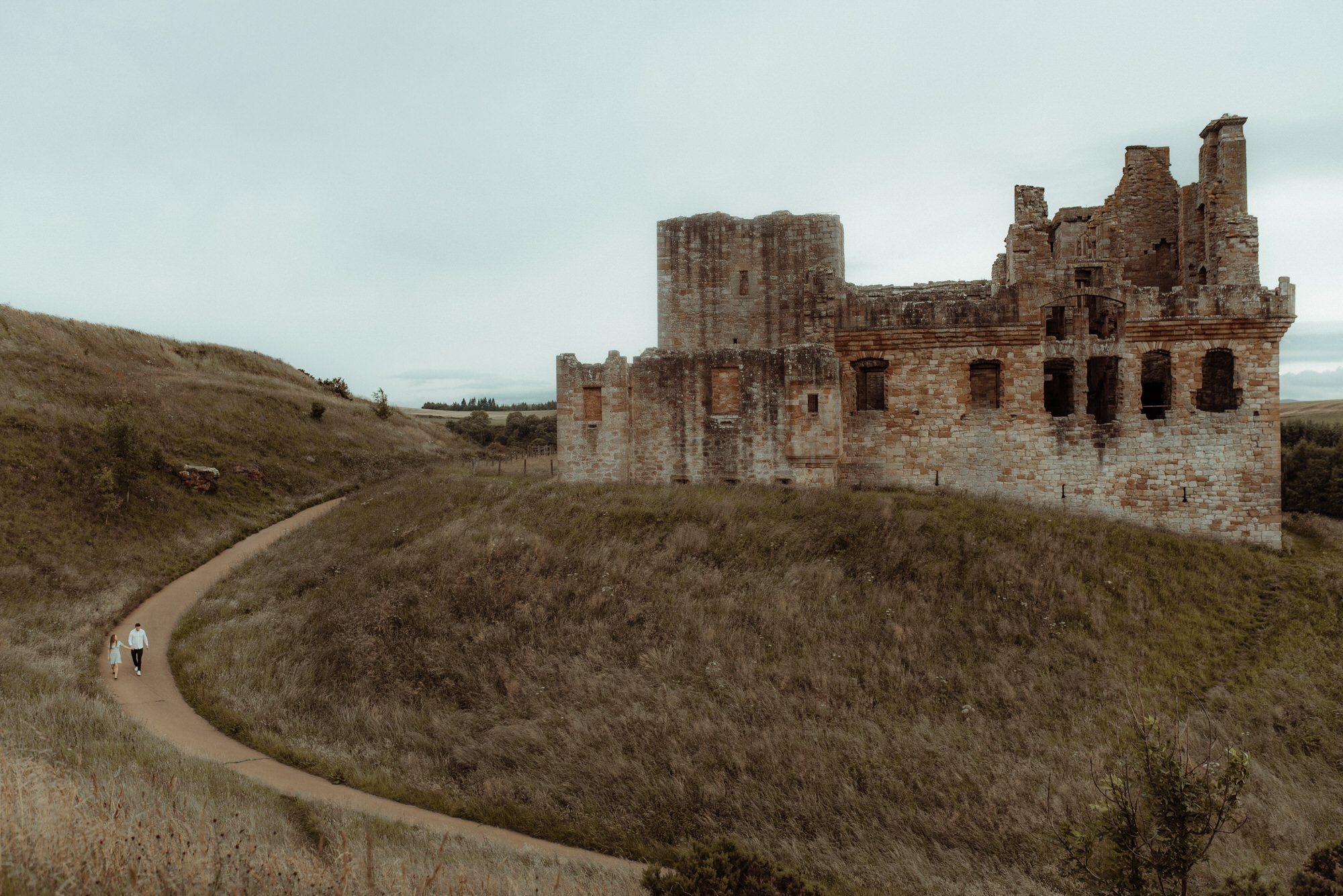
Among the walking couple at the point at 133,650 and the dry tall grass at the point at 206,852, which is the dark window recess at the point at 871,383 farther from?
the walking couple at the point at 133,650

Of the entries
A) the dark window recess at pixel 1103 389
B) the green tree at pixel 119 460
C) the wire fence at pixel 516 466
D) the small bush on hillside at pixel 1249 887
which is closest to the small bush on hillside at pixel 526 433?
the wire fence at pixel 516 466

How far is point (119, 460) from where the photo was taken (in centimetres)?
2141

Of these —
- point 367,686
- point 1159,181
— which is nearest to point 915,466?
point 1159,181

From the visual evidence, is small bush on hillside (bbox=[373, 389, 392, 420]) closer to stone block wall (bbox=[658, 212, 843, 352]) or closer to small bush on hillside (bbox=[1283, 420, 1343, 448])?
stone block wall (bbox=[658, 212, 843, 352])

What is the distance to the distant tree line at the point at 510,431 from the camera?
156 feet

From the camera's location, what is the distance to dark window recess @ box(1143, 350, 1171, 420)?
18.5 meters

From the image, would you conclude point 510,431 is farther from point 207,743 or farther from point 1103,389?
point 207,743

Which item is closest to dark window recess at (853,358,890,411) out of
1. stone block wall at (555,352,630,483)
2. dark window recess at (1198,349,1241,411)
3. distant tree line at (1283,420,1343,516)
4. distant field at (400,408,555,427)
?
stone block wall at (555,352,630,483)

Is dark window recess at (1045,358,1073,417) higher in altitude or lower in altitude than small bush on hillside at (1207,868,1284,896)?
higher

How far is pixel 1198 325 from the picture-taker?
1808cm

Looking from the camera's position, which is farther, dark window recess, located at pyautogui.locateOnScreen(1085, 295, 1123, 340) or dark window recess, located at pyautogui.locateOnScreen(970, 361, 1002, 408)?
dark window recess, located at pyautogui.locateOnScreen(970, 361, 1002, 408)

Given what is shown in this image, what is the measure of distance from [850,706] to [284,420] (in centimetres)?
3057

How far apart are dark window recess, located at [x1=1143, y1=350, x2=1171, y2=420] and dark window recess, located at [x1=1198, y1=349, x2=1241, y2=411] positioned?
0.89m

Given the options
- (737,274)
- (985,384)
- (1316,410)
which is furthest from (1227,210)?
(1316,410)
